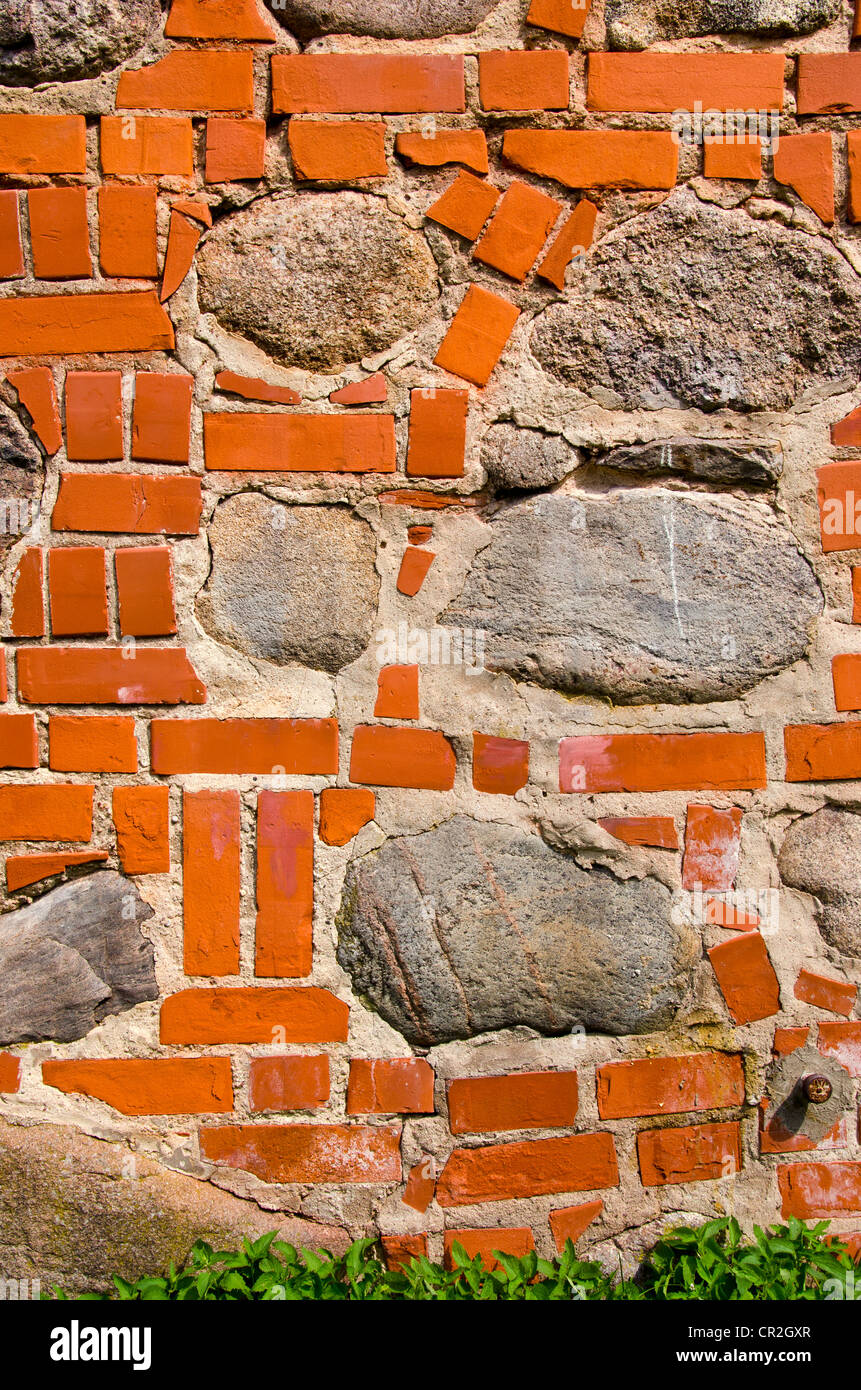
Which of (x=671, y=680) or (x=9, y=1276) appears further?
(x=671, y=680)

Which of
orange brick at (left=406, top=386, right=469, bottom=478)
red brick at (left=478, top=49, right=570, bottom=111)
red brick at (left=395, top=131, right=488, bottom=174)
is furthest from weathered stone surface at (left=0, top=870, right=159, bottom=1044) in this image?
red brick at (left=478, top=49, right=570, bottom=111)

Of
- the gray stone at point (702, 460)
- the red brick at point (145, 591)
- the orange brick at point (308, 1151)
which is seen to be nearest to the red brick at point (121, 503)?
the red brick at point (145, 591)

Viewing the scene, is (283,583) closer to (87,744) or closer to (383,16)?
(87,744)

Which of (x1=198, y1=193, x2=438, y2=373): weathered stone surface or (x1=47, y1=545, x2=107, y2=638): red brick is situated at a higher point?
(x1=198, y1=193, x2=438, y2=373): weathered stone surface

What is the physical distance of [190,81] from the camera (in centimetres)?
136

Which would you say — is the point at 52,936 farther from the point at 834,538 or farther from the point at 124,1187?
the point at 834,538

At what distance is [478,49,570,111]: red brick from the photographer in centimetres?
138

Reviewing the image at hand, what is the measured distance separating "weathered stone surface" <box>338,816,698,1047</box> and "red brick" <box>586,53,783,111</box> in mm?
1064

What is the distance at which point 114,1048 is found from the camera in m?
1.36

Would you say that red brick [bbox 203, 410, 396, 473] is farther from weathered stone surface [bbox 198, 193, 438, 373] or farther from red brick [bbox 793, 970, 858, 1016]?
red brick [bbox 793, 970, 858, 1016]

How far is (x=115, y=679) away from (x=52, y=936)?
1.21ft

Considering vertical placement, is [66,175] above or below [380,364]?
above

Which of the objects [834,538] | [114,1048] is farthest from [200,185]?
[114,1048]

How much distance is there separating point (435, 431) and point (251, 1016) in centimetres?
87
